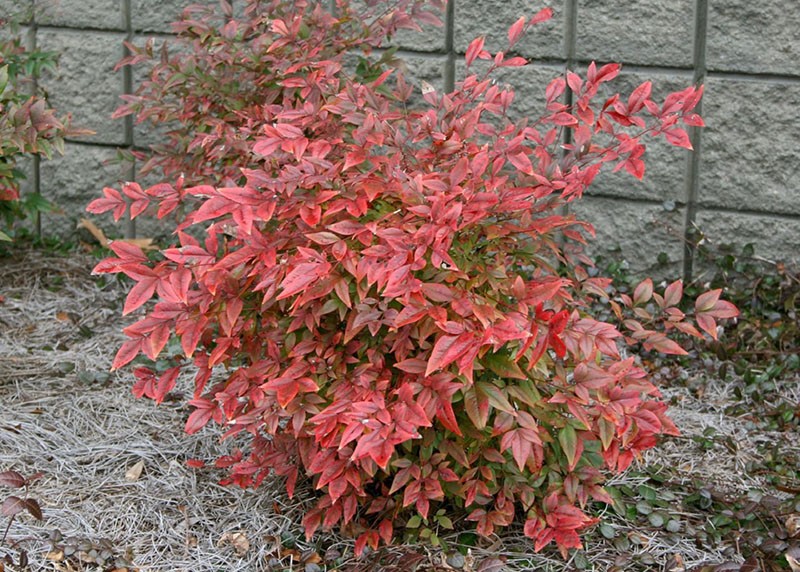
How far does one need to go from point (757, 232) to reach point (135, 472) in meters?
2.59

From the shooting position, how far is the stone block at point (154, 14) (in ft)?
15.9

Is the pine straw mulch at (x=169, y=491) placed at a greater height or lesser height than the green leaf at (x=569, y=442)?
lesser

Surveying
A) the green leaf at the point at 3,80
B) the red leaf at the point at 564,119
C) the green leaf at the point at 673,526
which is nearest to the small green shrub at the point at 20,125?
the green leaf at the point at 3,80

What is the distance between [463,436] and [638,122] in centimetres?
89

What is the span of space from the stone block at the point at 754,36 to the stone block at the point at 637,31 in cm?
10

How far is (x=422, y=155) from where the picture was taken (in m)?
2.81

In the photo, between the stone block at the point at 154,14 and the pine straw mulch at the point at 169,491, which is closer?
the pine straw mulch at the point at 169,491

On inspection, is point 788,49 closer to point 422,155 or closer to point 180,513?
point 422,155

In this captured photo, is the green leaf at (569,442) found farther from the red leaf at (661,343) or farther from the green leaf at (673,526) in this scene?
the green leaf at (673,526)

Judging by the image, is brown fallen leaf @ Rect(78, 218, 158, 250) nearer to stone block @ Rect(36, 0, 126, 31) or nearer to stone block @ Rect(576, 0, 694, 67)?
stone block @ Rect(36, 0, 126, 31)

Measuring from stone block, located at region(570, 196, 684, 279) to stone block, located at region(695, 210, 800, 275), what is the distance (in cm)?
12

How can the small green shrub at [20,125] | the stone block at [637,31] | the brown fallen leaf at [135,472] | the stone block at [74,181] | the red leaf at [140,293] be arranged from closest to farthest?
the red leaf at [140,293], the brown fallen leaf at [135,472], the small green shrub at [20,125], the stone block at [637,31], the stone block at [74,181]

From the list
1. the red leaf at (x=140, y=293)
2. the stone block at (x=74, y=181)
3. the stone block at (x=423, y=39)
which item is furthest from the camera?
the stone block at (x=74, y=181)

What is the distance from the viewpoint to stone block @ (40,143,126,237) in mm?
5105
